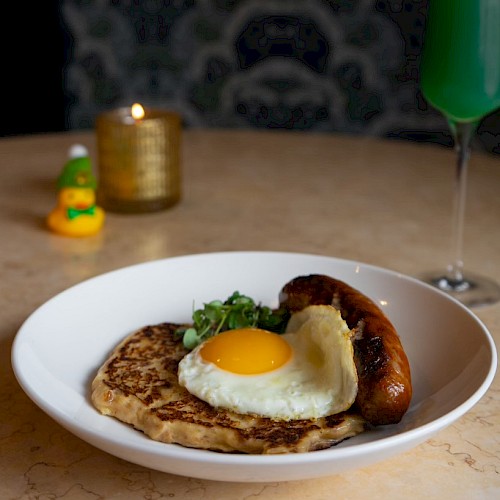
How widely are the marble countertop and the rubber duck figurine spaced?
0.10ft

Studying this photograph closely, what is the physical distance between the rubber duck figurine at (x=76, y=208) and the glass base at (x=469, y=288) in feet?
2.52

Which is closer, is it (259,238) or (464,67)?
(464,67)

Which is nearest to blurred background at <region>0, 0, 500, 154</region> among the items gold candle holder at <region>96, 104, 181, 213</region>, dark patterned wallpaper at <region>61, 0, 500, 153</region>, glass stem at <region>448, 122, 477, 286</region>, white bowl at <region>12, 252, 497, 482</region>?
dark patterned wallpaper at <region>61, 0, 500, 153</region>

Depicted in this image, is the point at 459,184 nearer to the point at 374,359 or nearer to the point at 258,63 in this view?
the point at 374,359

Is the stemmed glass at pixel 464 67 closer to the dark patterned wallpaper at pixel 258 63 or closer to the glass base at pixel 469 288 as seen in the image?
the glass base at pixel 469 288

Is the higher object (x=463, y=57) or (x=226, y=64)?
(x=463, y=57)

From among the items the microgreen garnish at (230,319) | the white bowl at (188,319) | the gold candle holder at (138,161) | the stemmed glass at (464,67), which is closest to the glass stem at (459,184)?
the stemmed glass at (464,67)

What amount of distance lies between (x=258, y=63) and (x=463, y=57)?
3.20 meters

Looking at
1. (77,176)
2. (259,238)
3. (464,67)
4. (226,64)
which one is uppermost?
(464,67)

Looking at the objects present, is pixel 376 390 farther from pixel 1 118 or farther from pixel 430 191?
pixel 1 118

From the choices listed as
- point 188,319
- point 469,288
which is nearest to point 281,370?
point 188,319

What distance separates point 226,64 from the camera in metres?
4.65

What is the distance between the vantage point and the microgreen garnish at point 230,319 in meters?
1.18

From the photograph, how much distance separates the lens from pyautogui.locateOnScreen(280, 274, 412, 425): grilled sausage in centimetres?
95
